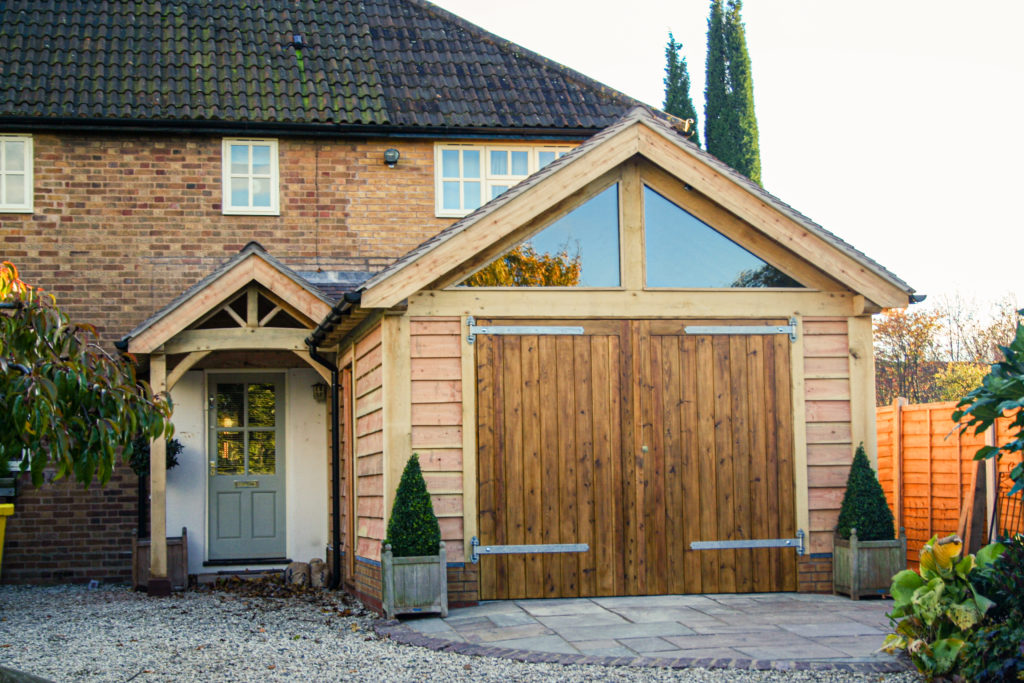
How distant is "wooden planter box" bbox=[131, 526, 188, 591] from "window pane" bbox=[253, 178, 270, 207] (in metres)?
4.21

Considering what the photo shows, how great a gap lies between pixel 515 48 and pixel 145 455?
7589 mm

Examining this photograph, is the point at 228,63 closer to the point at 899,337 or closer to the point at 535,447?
the point at 535,447

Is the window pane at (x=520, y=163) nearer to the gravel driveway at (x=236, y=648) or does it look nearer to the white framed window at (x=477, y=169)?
the white framed window at (x=477, y=169)

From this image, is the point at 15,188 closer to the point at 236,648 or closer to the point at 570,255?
the point at 570,255

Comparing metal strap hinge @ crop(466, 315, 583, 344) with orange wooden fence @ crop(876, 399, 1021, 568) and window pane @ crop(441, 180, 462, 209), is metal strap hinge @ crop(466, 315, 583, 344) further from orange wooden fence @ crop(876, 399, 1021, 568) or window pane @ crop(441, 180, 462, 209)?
window pane @ crop(441, 180, 462, 209)

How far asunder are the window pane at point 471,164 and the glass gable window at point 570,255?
15.6 feet

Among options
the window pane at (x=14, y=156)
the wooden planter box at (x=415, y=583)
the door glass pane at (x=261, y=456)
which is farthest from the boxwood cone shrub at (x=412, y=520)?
the window pane at (x=14, y=156)

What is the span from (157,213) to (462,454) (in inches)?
253

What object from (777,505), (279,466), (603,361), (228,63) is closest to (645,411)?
(603,361)

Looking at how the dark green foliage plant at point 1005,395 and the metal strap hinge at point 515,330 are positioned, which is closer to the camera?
the dark green foliage plant at point 1005,395

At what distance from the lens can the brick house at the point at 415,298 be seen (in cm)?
906

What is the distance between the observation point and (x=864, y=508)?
9.05 m

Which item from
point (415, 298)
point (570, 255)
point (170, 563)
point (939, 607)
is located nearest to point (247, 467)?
point (170, 563)

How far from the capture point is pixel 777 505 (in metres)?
9.33
